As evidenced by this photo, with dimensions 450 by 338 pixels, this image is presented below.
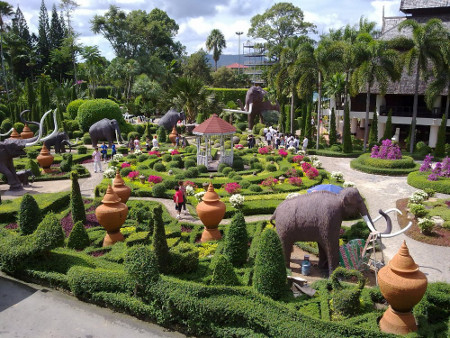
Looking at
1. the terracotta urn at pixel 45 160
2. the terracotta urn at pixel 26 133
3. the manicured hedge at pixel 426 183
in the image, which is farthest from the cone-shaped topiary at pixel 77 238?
the terracotta urn at pixel 26 133

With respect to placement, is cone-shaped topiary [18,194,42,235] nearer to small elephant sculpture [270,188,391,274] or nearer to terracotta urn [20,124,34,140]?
small elephant sculpture [270,188,391,274]

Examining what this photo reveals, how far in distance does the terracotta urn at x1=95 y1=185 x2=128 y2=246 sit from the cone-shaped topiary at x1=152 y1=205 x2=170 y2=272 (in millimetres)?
3447

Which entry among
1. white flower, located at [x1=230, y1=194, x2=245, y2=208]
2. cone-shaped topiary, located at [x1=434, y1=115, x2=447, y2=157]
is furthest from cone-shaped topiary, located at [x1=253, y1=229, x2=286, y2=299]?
cone-shaped topiary, located at [x1=434, y1=115, x2=447, y2=157]

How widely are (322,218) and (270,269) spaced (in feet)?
8.80

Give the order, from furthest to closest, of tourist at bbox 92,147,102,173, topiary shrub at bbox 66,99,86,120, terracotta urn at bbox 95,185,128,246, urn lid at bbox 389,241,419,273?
topiary shrub at bbox 66,99,86,120 → tourist at bbox 92,147,102,173 → terracotta urn at bbox 95,185,128,246 → urn lid at bbox 389,241,419,273

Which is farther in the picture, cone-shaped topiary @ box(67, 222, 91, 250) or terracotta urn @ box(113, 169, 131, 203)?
terracotta urn @ box(113, 169, 131, 203)

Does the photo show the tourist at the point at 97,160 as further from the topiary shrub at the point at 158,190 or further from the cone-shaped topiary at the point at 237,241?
the cone-shaped topiary at the point at 237,241

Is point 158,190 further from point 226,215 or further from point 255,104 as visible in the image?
point 255,104

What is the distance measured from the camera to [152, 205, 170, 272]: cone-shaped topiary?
34.7 feet

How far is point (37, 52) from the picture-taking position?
217ft

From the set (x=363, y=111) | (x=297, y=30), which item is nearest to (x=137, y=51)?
(x=297, y=30)

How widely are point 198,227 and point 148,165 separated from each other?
10628 mm

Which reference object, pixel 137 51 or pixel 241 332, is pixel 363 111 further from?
pixel 137 51

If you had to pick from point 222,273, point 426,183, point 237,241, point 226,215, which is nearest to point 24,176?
point 226,215
